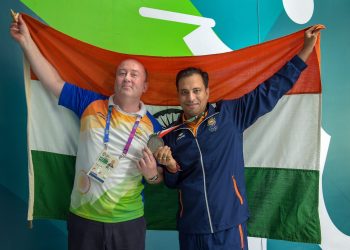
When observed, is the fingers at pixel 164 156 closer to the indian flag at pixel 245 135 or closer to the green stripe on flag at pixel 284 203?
the indian flag at pixel 245 135

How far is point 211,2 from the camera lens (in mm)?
2029

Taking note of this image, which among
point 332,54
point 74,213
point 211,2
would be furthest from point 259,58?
point 74,213

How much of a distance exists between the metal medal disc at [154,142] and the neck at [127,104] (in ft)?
0.71

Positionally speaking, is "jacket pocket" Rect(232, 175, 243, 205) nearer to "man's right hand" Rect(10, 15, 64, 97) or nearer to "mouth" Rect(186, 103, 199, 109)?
"mouth" Rect(186, 103, 199, 109)

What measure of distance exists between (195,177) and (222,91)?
60 centimetres

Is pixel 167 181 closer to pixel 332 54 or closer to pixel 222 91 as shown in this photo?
pixel 222 91

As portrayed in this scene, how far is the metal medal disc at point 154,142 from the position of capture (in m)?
1.41

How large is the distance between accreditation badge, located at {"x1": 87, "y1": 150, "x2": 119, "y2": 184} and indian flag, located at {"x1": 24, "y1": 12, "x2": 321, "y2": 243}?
1.30ft

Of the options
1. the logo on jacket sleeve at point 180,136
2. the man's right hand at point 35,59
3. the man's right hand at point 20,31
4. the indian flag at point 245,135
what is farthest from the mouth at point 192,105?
the man's right hand at point 20,31

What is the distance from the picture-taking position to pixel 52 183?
1.76 m

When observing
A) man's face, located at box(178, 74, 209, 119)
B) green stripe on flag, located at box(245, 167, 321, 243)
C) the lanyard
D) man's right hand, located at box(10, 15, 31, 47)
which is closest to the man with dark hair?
man's face, located at box(178, 74, 209, 119)

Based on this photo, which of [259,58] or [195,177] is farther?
[259,58]

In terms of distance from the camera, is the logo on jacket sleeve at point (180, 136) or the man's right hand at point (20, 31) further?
the man's right hand at point (20, 31)

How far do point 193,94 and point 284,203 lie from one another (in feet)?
2.70
